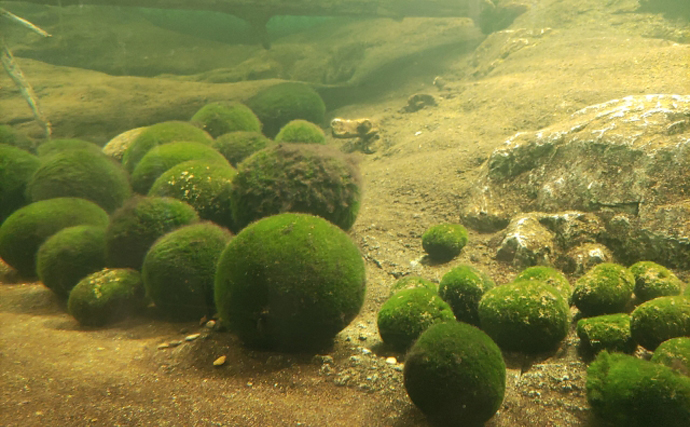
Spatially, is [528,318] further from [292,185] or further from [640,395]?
[292,185]

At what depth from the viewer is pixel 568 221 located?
501cm

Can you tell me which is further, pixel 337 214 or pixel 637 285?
pixel 337 214

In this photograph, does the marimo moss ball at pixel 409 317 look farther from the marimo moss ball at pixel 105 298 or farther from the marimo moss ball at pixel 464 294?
the marimo moss ball at pixel 105 298

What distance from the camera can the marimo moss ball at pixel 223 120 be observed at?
9.34 meters

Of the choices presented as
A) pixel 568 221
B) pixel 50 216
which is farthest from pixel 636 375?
pixel 50 216

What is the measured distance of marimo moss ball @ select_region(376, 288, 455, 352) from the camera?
3521 mm

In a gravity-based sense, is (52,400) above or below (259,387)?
above

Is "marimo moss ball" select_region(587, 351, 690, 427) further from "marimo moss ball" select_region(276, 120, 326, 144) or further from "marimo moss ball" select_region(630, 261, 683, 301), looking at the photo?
"marimo moss ball" select_region(276, 120, 326, 144)

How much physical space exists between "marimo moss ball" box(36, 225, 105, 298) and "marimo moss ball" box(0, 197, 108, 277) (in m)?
0.50

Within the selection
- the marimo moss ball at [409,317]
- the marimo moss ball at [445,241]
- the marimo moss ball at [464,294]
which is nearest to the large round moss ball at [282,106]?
the marimo moss ball at [445,241]

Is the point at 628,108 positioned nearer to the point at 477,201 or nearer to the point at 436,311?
the point at 477,201

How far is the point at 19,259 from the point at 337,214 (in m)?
4.77

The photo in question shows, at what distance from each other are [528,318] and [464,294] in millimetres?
769

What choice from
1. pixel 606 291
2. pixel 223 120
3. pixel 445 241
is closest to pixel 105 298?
pixel 445 241
